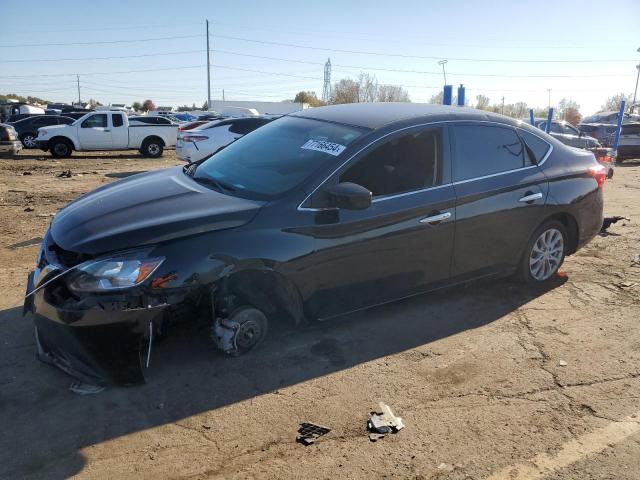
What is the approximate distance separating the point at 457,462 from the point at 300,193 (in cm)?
192

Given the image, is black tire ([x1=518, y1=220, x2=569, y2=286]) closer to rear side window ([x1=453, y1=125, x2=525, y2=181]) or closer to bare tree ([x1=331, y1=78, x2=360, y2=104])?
rear side window ([x1=453, y1=125, x2=525, y2=181])

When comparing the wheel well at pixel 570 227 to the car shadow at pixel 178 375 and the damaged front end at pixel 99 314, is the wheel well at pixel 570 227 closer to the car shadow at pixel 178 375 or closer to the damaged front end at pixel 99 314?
the car shadow at pixel 178 375

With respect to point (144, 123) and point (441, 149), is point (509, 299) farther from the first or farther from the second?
point (144, 123)

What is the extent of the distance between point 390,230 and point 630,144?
68.3 feet

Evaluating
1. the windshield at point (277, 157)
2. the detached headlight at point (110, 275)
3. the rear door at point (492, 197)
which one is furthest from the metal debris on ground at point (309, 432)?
the rear door at point (492, 197)

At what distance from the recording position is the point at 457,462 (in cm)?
276

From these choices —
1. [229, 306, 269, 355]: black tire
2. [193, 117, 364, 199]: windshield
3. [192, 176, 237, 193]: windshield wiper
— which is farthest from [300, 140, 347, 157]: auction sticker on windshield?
[229, 306, 269, 355]: black tire

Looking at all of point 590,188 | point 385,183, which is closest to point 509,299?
point 590,188

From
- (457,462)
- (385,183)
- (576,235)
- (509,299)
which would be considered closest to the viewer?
(457,462)

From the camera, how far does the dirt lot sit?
8.95 ft

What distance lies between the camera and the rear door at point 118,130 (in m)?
19.5

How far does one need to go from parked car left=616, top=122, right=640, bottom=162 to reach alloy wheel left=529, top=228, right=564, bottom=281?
1863cm

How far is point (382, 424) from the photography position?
9.95 feet

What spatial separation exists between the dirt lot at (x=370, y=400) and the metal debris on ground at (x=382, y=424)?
0.06 m
